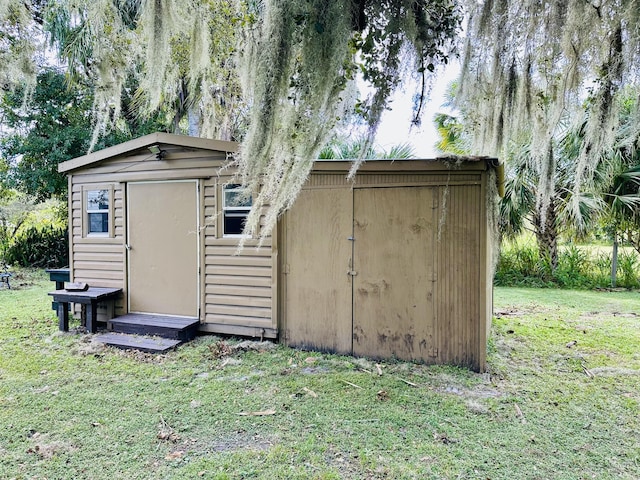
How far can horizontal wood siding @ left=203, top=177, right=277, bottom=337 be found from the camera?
4.46 m

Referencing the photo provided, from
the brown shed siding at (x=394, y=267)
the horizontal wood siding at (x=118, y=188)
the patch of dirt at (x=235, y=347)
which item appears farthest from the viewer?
the horizontal wood siding at (x=118, y=188)

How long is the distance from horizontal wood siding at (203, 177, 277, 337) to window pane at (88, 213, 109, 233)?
63.3 inches

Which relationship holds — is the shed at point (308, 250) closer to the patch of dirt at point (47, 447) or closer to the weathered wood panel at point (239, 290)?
the weathered wood panel at point (239, 290)

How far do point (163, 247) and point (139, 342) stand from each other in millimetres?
1214

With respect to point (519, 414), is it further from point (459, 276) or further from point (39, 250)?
point (39, 250)

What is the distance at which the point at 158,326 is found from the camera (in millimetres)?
4547

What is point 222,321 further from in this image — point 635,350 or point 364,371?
point 635,350

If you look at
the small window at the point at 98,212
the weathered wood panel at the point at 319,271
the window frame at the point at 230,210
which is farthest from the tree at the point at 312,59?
the small window at the point at 98,212

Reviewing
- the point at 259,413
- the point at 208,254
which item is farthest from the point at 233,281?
the point at 259,413

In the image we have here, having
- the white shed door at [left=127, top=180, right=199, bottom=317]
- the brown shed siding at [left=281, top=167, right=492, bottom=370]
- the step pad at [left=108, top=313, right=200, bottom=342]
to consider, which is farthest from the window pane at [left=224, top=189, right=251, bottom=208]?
the step pad at [left=108, top=313, right=200, bottom=342]

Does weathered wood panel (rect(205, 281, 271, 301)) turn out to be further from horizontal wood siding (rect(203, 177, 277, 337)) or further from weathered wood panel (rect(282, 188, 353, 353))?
weathered wood panel (rect(282, 188, 353, 353))

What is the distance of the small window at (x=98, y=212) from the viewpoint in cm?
527

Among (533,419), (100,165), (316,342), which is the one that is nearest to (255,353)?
(316,342)

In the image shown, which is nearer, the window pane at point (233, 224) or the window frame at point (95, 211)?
the window pane at point (233, 224)
